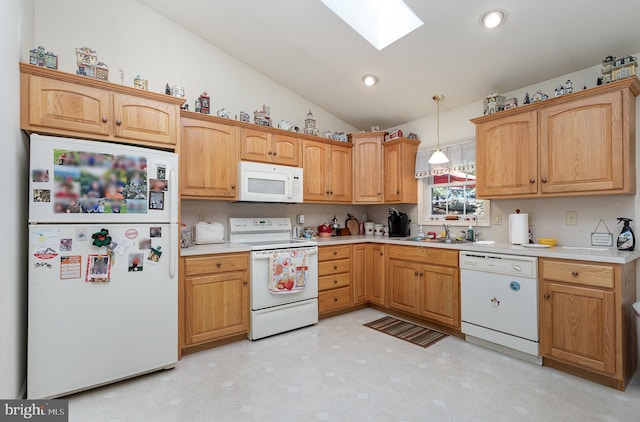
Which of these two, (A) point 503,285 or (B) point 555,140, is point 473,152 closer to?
(B) point 555,140

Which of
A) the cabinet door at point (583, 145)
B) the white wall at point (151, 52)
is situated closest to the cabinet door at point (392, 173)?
the white wall at point (151, 52)

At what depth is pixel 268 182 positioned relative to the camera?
328cm

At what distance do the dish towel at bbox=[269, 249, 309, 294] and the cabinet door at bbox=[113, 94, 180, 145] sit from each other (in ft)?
4.59

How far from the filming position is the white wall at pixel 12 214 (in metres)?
1.62

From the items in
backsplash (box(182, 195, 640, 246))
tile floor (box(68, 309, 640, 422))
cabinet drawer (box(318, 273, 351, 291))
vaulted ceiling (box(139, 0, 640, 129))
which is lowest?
tile floor (box(68, 309, 640, 422))

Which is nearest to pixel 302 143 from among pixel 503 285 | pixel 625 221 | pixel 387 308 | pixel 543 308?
pixel 387 308

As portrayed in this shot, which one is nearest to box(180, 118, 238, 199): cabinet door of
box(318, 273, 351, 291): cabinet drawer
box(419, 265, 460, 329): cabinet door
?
box(318, 273, 351, 291): cabinet drawer

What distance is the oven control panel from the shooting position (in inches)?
133

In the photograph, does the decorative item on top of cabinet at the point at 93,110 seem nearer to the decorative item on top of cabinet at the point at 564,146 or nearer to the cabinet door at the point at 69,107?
the cabinet door at the point at 69,107

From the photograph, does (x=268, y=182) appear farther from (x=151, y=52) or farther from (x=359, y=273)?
(x=151, y=52)

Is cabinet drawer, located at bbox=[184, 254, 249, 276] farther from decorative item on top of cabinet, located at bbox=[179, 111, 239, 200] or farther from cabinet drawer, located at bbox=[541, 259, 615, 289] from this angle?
cabinet drawer, located at bbox=[541, 259, 615, 289]

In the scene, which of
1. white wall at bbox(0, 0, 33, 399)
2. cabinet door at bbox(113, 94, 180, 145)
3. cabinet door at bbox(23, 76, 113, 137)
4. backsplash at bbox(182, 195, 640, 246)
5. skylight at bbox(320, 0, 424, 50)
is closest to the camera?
white wall at bbox(0, 0, 33, 399)

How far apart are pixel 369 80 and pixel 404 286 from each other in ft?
7.67

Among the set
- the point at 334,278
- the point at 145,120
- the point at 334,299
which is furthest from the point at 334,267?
the point at 145,120
